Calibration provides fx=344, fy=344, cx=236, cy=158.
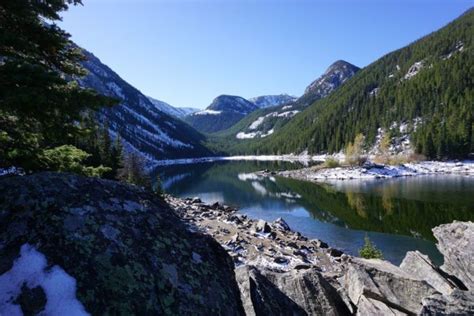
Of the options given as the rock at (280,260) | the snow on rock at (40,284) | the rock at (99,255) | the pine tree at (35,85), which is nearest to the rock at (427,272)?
the rock at (99,255)

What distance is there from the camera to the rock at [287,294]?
24.9ft

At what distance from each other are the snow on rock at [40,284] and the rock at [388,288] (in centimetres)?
892

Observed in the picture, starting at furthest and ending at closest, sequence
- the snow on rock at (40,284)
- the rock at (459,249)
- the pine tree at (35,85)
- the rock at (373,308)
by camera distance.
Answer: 1. the rock at (459,249)
2. the rock at (373,308)
3. the pine tree at (35,85)
4. the snow on rock at (40,284)

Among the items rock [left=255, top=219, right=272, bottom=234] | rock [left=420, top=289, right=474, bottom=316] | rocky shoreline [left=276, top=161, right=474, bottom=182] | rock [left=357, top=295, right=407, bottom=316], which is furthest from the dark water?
rock [left=420, top=289, right=474, bottom=316]

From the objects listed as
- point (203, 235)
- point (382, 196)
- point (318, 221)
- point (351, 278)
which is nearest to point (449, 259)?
point (351, 278)

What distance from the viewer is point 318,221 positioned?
47938mm

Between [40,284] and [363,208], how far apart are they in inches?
2171

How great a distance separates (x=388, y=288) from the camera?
10.6m

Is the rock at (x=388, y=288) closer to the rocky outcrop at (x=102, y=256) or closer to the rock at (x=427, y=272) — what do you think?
the rock at (x=427, y=272)

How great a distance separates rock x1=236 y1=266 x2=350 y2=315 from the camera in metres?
7.59

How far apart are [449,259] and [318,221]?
116 feet

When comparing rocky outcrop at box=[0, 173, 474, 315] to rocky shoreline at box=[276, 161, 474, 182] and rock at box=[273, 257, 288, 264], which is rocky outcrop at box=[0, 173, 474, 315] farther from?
rocky shoreline at box=[276, 161, 474, 182]

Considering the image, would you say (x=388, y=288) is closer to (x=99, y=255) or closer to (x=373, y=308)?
(x=373, y=308)

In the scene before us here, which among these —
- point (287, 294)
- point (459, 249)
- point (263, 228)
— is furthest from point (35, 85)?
point (263, 228)
